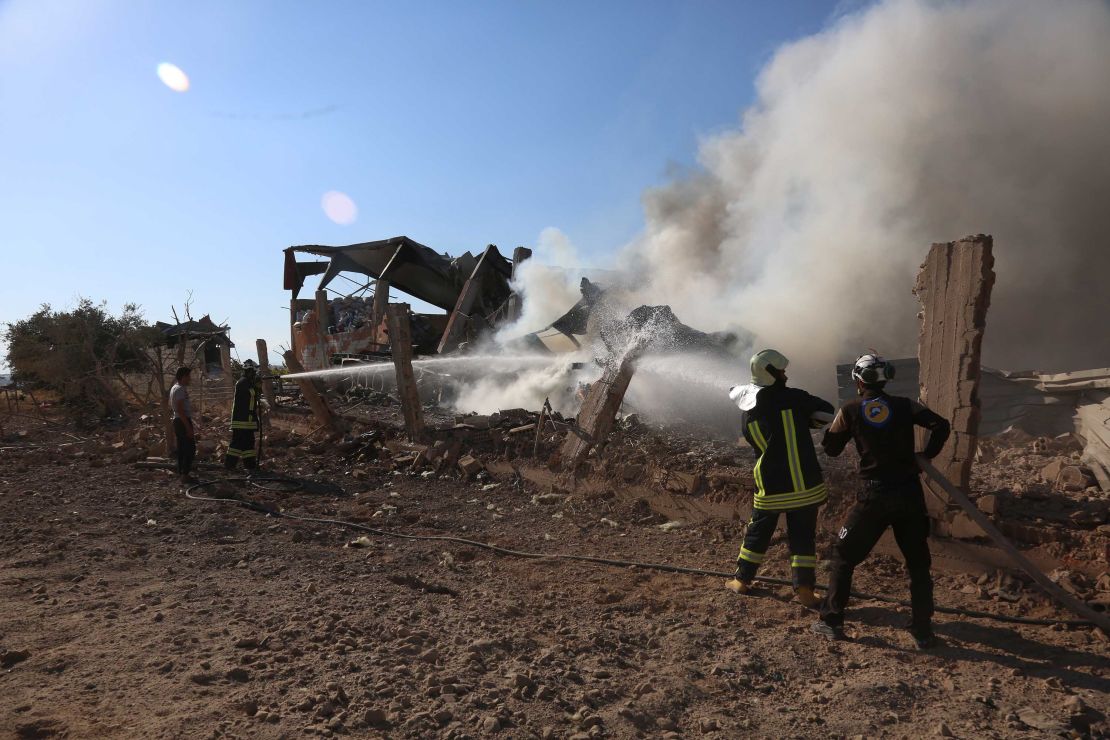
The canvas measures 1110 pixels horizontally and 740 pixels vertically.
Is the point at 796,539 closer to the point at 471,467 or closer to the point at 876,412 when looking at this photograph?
the point at 876,412

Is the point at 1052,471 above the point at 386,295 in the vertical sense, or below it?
below

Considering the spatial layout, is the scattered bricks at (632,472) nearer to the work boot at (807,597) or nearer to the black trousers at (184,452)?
the work boot at (807,597)

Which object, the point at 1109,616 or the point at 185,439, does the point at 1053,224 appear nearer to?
the point at 1109,616

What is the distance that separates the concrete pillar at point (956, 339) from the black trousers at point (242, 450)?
771 centimetres

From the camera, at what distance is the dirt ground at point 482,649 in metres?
2.72

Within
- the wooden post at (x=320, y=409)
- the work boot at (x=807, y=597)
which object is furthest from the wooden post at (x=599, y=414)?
the wooden post at (x=320, y=409)

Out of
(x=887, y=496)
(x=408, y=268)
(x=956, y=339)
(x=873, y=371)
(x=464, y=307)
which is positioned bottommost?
(x=887, y=496)

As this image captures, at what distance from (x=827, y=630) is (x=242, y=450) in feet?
25.0

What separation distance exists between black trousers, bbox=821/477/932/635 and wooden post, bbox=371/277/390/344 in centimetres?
1309

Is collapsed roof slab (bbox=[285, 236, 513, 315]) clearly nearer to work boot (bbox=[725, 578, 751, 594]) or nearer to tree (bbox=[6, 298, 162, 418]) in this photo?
tree (bbox=[6, 298, 162, 418])

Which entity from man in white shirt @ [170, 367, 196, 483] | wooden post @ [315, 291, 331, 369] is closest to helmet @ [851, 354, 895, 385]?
man in white shirt @ [170, 367, 196, 483]

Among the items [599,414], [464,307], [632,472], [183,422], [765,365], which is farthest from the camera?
[464,307]

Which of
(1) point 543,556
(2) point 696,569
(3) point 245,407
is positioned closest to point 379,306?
(3) point 245,407

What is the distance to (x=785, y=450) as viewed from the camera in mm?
4090
